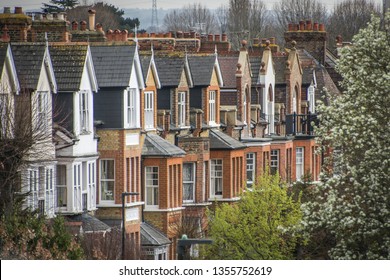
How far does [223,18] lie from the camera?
4978 centimetres

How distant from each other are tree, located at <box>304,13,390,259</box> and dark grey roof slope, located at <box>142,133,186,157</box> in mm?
6464

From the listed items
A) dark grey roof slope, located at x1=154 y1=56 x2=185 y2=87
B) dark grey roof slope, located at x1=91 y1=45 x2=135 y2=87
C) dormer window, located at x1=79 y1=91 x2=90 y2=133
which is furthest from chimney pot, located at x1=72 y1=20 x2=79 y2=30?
dormer window, located at x1=79 y1=91 x2=90 y2=133

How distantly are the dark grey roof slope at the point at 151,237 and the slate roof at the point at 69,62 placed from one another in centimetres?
435

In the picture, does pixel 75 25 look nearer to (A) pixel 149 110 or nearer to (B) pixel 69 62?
(A) pixel 149 110

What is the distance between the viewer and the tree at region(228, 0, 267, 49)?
155 ft

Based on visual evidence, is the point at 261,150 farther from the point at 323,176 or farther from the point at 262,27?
the point at 323,176

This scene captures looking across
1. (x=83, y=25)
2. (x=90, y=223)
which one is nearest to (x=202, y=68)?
(x=83, y=25)

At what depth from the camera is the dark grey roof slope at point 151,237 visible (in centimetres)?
4616

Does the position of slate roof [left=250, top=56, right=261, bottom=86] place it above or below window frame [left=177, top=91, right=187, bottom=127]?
above

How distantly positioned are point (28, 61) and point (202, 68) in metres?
10.7

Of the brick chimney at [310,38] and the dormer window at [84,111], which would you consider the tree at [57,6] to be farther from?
the brick chimney at [310,38]

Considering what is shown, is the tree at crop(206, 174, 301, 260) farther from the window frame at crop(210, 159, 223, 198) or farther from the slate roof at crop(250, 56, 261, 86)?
the slate roof at crop(250, 56, 261, 86)
